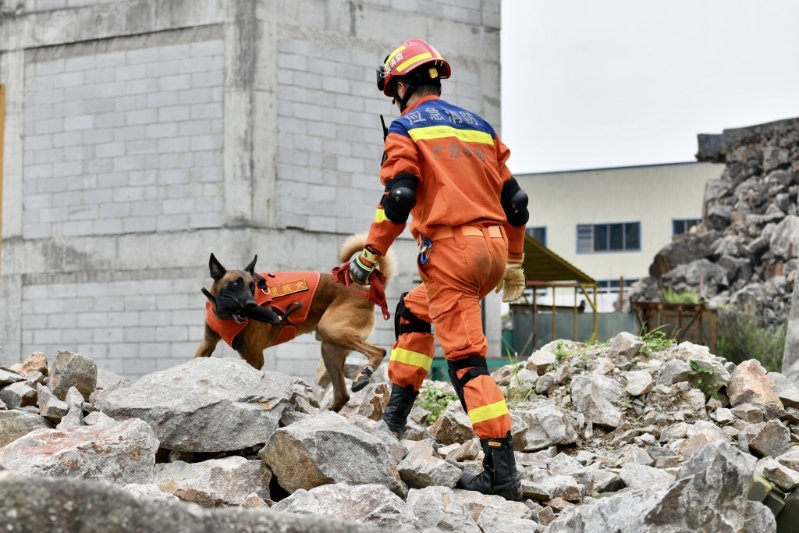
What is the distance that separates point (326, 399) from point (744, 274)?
722 inches

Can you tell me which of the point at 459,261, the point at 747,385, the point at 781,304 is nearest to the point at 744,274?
the point at 781,304

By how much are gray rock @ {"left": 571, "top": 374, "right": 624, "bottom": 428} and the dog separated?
1452 mm

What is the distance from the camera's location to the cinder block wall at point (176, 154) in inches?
529

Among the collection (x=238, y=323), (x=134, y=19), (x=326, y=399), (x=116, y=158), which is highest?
(x=134, y=19)

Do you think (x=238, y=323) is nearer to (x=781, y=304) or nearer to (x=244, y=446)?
(x=244, y=446)

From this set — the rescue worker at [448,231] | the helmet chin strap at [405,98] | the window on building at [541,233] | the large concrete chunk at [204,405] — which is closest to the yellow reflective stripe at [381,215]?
the rescue worker at [448,231]

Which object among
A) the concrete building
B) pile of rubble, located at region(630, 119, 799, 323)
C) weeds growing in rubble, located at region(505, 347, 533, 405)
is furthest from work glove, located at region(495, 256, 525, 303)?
the concrete building

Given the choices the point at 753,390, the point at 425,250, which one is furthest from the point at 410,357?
the point at 753,390

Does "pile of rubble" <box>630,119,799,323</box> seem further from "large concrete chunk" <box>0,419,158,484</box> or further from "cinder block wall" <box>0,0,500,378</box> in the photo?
"large concrete chunk" <box>0,419,158,484</box>

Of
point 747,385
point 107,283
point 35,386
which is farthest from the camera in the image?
point 107,283

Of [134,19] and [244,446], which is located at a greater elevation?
[134,19]

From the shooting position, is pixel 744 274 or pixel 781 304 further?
pixel 744 274

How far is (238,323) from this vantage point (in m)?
7.35

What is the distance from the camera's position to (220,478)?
4559 mm
